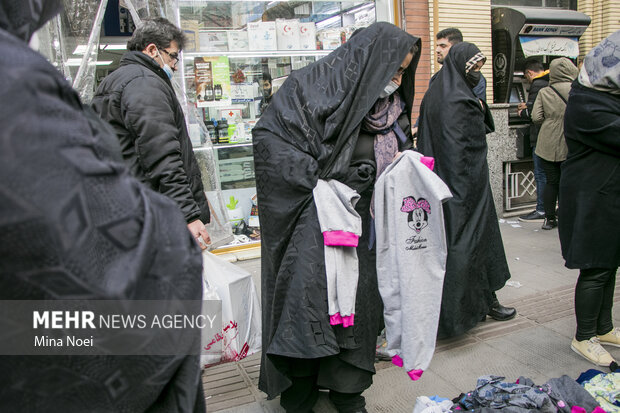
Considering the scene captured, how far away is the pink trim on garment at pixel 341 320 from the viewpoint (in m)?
2.47

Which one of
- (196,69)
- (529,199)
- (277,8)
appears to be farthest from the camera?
(529,199)

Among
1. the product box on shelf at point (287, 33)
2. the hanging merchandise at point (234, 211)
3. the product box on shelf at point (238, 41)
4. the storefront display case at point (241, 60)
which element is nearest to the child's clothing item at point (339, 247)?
the storefront display case at point (241, 60)

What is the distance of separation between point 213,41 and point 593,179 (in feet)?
14.4

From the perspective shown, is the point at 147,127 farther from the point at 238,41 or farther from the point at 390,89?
the point at 238,41

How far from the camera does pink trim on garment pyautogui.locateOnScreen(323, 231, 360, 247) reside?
2.44m

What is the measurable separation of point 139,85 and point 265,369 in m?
1.70

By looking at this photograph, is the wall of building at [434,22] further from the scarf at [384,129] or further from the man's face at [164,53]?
the man's face at [164,53]

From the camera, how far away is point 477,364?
11.2ft

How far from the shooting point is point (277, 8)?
6.30 m

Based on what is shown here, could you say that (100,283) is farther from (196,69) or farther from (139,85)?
(196,69)

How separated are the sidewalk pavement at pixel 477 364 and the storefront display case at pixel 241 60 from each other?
2921 mm

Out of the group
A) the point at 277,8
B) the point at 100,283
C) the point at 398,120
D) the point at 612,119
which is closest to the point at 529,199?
the point at 277,8

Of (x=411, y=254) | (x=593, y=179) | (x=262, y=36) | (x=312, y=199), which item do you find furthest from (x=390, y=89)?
(x=262, y=36)

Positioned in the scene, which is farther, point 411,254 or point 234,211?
point 234,211
